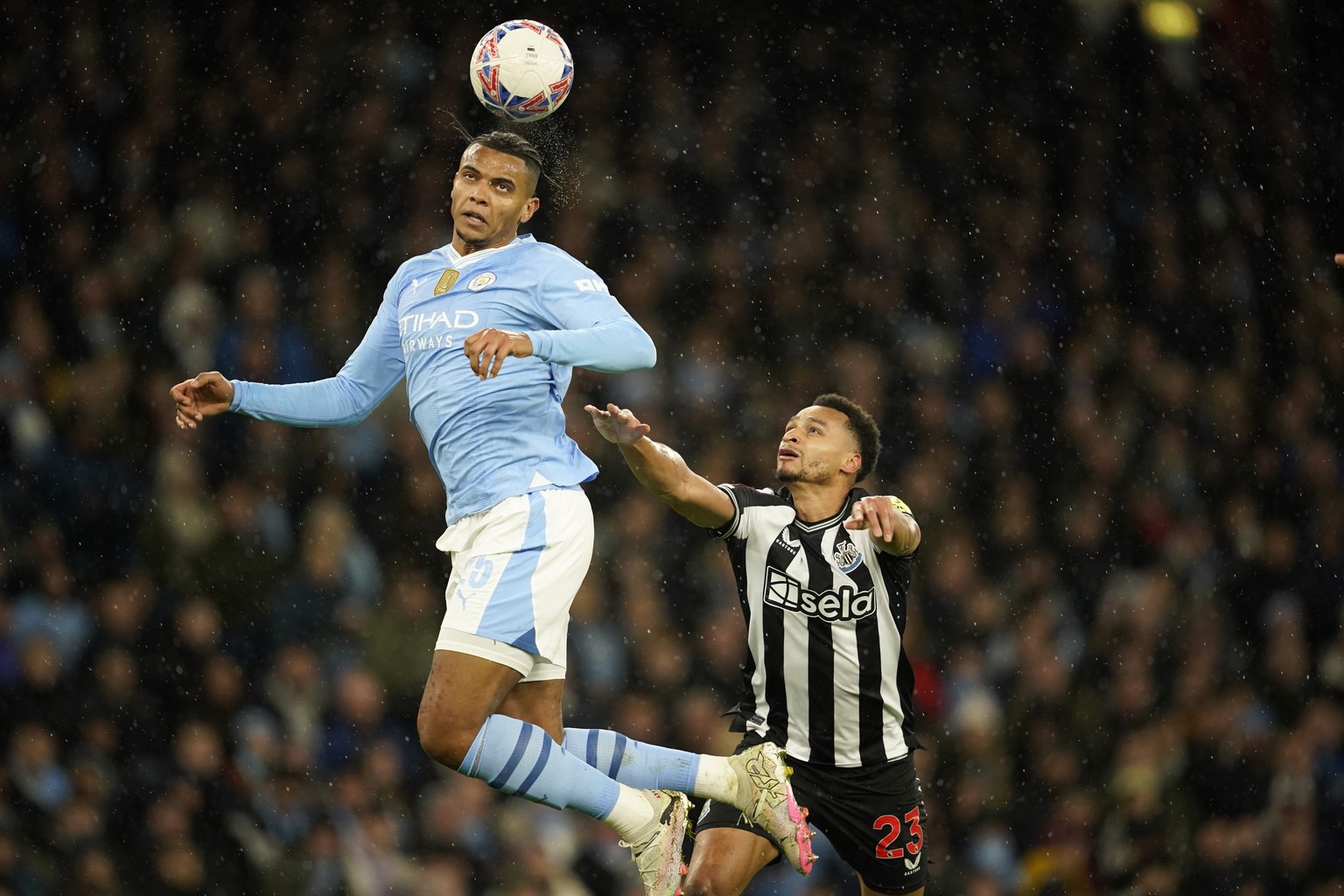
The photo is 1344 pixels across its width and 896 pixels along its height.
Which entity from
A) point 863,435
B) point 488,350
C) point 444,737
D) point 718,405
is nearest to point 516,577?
point 444,737

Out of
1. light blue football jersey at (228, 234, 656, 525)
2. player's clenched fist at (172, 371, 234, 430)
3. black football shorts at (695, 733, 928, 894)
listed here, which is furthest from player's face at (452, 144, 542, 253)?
black football shorts at (695, 733, 928, 894)

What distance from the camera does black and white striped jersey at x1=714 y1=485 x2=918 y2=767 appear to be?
3.70 m

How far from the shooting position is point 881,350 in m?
6.01

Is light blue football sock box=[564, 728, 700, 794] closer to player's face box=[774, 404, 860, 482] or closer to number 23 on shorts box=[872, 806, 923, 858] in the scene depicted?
number 23 on shorts box=[872, 806, 923, 858]

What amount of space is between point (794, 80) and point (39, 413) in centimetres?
341

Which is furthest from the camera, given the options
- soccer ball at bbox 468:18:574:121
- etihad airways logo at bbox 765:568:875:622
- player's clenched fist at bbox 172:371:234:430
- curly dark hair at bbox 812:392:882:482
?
curly dark hair at bbox 812:392:882:482

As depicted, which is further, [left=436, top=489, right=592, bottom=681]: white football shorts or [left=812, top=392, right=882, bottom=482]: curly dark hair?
[left=812, top=392, right=882, bottom=482]: curly dark hair

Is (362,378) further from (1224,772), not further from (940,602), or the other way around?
(1224,772)

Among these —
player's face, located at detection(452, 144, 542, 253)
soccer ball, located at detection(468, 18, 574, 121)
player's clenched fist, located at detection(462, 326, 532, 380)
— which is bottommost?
player's clenched fist, located at detection(462, 326, 532, 380)

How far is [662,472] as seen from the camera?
11.4ft

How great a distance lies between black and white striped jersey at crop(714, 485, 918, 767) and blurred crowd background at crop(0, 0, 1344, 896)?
6.92ft

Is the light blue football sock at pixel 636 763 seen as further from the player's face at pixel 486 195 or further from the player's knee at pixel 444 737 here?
the player's face at pixel 486 195

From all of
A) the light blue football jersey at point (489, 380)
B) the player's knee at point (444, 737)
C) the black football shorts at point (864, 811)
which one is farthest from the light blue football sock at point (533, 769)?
the black football shorts at point (864, 811)

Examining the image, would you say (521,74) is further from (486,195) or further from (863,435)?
(863,435)
